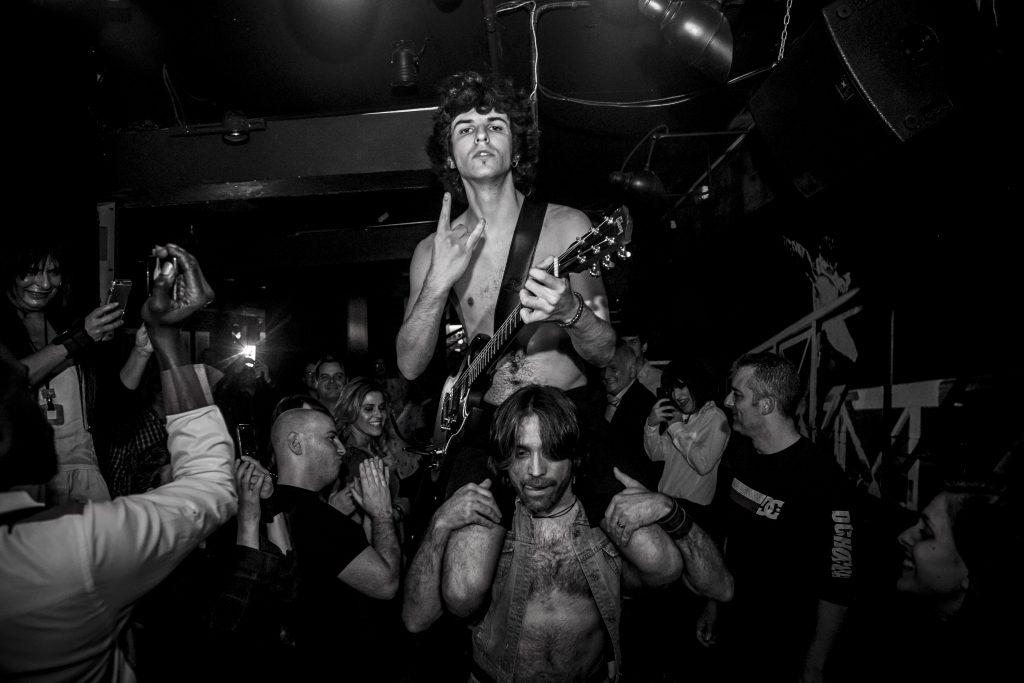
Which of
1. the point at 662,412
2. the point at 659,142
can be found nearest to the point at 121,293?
the point at 662,412

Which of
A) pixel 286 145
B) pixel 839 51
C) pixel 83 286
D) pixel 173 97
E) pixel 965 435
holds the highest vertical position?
pixel 173 97

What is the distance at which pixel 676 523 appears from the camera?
Result: 88.0 inches

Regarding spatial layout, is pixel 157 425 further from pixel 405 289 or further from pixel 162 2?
pixel 405 289

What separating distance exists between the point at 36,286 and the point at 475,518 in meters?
2.47

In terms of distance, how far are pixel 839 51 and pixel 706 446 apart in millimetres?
2700

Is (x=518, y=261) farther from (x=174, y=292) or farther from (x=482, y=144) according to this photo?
(x=174, y=292)

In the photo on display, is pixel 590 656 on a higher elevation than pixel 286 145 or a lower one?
lower

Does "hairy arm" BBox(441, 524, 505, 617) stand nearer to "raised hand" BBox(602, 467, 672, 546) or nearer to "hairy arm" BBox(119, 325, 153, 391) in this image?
"raised hand" BBox(602, 467, 672, 546)

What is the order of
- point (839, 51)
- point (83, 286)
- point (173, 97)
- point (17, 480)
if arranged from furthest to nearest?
point (173, 97) < point (83, 286) < point (839, 51) < point (17, 480)

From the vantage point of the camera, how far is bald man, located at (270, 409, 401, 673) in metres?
2.37

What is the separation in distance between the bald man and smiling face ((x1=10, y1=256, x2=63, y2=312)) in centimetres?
136

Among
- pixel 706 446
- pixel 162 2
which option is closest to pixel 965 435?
pixel 706 446

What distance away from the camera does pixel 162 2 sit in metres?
3.69

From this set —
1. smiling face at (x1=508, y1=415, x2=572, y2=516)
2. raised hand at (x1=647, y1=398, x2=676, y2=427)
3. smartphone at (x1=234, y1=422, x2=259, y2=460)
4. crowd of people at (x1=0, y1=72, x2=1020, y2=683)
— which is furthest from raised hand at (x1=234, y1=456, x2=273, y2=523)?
raised hand at (x1=647, y1=398, x2=676, y2=427)
